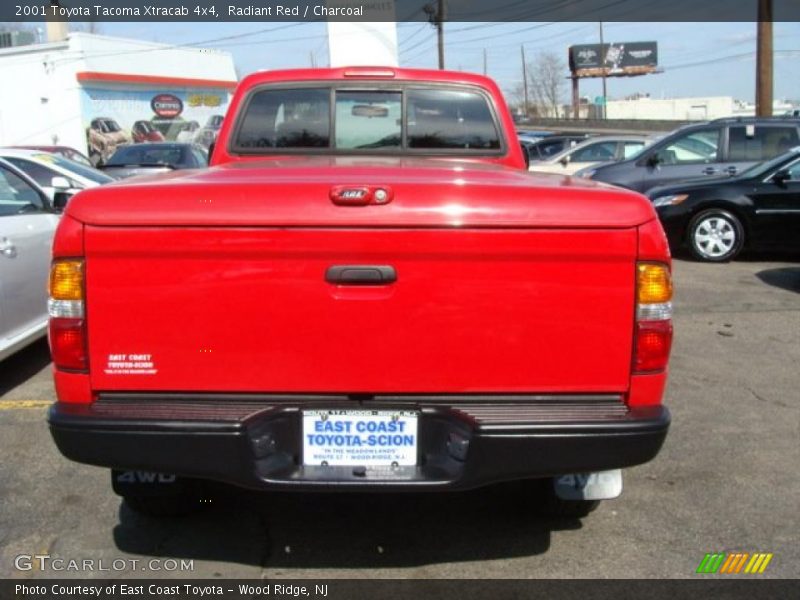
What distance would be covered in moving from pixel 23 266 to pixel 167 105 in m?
37.5

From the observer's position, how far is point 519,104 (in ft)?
369

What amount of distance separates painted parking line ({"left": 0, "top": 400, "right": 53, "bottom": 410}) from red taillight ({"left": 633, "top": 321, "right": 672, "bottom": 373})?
3.92m

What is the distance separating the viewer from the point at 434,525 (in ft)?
12.0

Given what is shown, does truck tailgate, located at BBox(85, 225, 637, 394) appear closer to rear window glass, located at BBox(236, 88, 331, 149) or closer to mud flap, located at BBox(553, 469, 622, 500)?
mud flap, located at BBox(553, 469, 622, 500)

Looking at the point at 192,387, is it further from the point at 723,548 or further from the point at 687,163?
the point at 687,163

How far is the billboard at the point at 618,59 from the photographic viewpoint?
98125 millimetres

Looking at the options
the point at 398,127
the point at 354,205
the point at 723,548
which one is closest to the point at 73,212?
the point at 354,205

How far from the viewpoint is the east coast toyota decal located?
40.6 meters

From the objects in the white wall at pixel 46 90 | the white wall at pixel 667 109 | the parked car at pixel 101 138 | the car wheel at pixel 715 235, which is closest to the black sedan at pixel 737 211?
the car wheel at pixel 715 235

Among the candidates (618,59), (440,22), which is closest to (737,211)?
(440,22)

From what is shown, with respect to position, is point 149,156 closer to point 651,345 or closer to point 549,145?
point 549,145

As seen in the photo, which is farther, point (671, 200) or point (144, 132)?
point (144, 132)

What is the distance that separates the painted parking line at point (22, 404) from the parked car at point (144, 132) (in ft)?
110

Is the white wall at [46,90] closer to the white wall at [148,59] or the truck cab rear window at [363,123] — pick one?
the white wall at [148,59]
